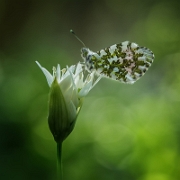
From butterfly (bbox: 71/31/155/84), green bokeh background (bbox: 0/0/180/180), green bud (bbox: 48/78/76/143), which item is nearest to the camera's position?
green bud (bbox: 48/78/76/143)

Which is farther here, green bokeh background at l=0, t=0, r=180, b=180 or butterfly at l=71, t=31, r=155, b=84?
green bokeh background at l=0, t=0, r=180, b=180

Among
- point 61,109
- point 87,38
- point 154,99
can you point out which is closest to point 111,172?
point 154,99

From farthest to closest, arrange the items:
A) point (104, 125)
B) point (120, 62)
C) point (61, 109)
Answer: point (104, 125) < point (120, 62) < point (61, 109)

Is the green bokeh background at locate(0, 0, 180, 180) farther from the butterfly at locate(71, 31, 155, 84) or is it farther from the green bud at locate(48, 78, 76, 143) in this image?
the green bud at locate(48, 78, 76, 143)

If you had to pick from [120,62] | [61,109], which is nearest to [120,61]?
[120,62]

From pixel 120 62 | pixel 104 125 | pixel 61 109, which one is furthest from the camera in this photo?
pixel 104 125

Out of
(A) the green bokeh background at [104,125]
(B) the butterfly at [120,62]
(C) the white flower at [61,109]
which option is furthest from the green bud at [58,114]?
(A) the green bokeh background at [104,125]

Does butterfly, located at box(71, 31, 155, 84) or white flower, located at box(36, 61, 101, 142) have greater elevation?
butterfly, located at box(71, 31, 155, 84)

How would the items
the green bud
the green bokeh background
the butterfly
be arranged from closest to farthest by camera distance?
the green bud, the butterfly, the green bokeh background

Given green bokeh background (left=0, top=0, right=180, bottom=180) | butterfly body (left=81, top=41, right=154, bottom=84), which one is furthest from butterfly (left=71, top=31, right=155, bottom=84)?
green bokeh background (left=0, top=0, right=180, bottom=180)

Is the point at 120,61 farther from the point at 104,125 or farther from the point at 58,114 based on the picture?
the point at 104,125
